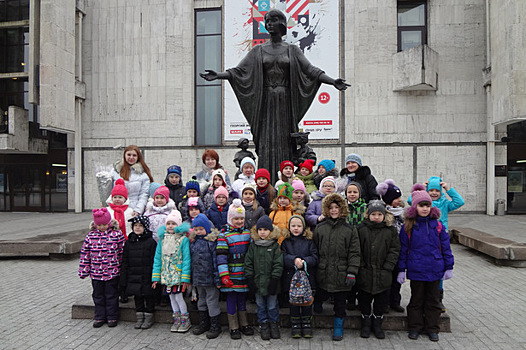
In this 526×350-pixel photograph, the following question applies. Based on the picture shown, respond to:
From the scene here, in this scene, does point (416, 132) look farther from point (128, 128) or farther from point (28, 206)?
point (28, 206)

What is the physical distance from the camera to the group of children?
394cm

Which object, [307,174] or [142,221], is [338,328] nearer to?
[307,174]

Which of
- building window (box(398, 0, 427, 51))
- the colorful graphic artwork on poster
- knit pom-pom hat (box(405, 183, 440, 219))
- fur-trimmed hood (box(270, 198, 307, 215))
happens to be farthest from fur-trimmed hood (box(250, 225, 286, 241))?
building window (box(398, 0, 427, 51))

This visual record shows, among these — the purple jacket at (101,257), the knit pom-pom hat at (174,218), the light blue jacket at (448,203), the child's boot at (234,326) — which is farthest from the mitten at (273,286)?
the light blue jacket at (448,203)

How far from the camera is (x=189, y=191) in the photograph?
4.68m

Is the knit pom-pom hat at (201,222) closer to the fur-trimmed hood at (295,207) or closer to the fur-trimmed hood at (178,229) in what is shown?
the fur-trimmed hood at (178,229)

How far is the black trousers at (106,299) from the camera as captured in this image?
439 cm

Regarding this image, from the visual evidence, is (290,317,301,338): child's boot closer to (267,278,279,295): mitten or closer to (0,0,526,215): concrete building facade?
(267,278,279,295): mitten

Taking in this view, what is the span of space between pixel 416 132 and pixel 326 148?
3987mm

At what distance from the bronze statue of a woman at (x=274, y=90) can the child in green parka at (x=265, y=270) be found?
1.48m

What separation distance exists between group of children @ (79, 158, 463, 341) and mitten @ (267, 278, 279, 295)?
11 mm

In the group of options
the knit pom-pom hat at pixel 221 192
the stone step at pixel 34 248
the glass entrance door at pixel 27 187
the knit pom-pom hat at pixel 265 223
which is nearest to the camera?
the knit pom-pom hat at pixel 265 223

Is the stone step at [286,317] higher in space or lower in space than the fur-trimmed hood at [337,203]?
lower

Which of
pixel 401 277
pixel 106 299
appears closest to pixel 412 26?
pixel 401 277
